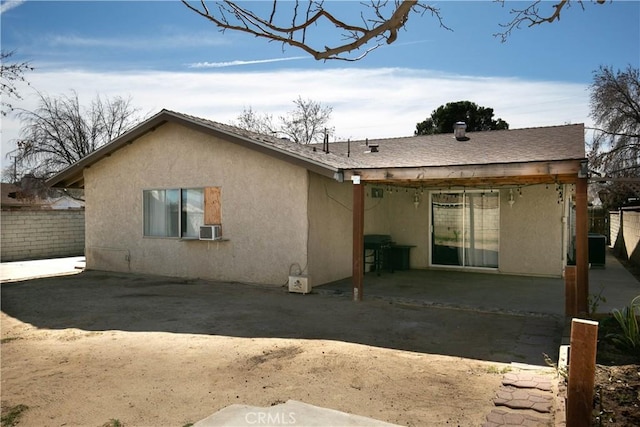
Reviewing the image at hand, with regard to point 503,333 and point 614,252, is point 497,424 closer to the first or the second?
point 503,333

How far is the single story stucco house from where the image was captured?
31.3ft

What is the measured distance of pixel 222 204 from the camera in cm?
1043

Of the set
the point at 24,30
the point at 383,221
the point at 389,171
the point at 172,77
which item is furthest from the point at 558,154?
the point at 24,30

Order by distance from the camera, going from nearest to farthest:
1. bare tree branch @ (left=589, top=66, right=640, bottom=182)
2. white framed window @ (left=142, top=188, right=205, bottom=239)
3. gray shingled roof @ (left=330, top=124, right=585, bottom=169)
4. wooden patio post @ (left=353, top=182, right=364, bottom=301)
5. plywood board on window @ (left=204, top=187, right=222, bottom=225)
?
wooden patio post @ (left=353, top=182, right=364, bottom=301)
gray shingled roof @ (left=330, top=124, right=585, bottom=169)
plywood board on window @ (left=204, top=187, right=222, bottom=225)
white framed window @ (left=142, top=188, right=205, bottom=239)
bare tree branch @ (left=589, top=66, right=640, bottom=182)

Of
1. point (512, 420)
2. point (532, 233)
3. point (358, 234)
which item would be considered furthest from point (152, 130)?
point (512, 420)

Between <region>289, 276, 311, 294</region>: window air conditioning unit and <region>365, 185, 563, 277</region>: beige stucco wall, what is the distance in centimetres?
327

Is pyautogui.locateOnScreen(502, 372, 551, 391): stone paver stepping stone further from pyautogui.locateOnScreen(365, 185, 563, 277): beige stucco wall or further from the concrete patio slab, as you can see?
pyautogui.locateOnScreen(365, 185, 563, 277): beige stucco wall

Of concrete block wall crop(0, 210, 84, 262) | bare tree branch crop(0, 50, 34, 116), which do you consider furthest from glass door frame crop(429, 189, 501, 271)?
concrete block wall crop(0, 210, 84, 262)

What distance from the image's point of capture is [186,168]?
35.7ft

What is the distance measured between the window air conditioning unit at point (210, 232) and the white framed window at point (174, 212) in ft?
1.45

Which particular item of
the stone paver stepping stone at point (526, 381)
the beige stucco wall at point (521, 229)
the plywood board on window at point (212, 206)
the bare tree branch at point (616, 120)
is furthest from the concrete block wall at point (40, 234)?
the bare tree branch at point (616, 120)

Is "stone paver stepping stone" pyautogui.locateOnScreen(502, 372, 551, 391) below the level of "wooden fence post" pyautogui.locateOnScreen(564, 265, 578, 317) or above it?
below

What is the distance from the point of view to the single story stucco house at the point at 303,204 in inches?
376

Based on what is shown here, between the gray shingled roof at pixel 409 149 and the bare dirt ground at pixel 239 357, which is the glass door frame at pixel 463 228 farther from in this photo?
the bare dirt ground at pixel 239 357
